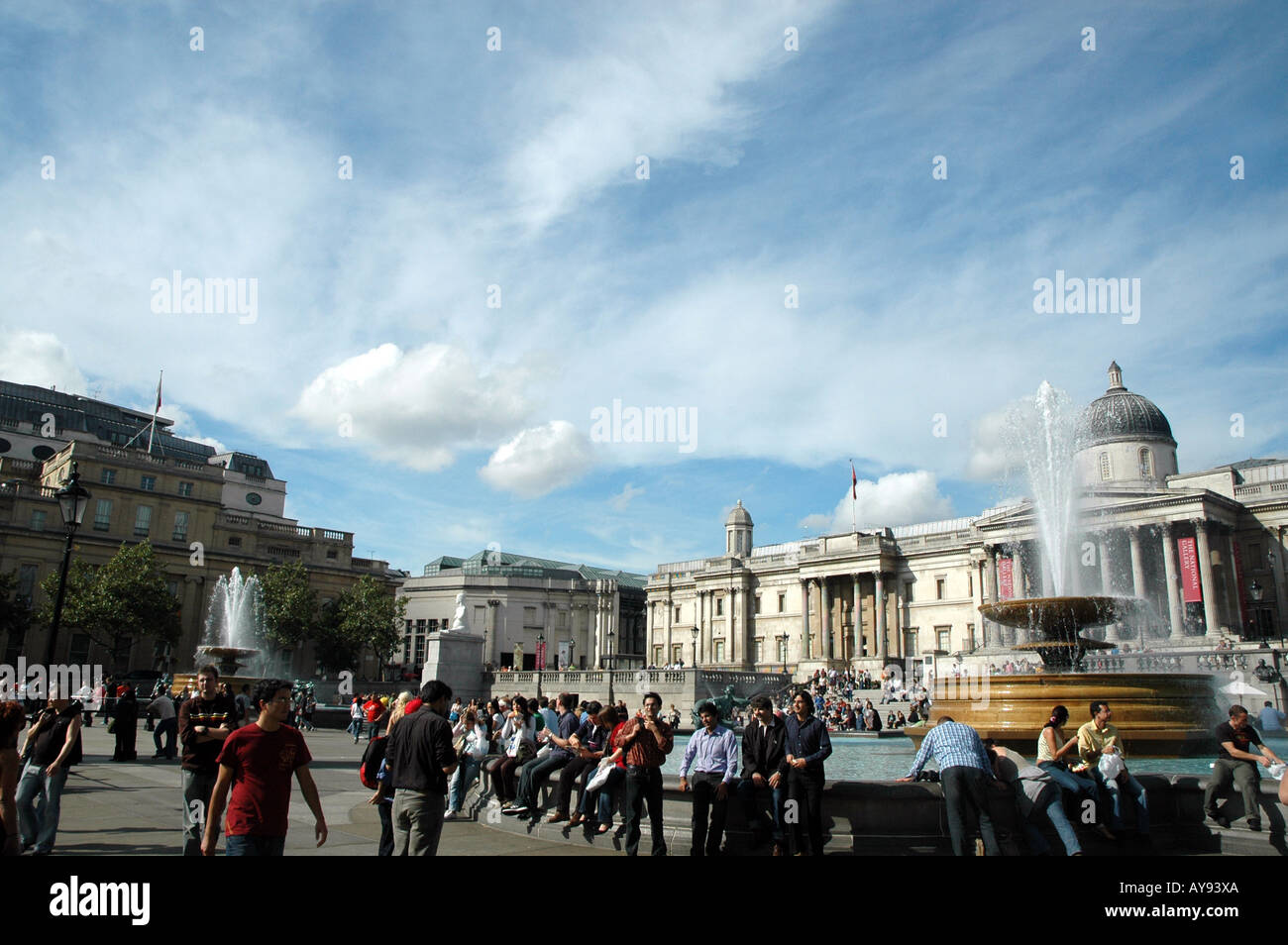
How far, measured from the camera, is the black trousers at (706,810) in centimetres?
867

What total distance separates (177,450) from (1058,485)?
6867 cm

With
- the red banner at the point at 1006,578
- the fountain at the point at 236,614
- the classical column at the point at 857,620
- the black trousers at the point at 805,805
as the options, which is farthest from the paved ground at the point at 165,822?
the classical column at the point at 857,620

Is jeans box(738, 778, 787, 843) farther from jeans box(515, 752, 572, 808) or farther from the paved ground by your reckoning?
jeans box(515, 752, 572, 808)

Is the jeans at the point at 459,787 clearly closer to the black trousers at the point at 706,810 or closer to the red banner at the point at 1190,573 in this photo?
the black trousers at the point at 706,810

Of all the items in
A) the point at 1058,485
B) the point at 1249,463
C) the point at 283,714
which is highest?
the point at 1249,463

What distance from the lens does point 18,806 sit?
8977mm

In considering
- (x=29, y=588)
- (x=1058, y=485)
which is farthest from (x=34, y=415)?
(x=1058, y=485)

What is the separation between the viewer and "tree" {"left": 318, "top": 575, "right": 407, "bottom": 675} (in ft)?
188

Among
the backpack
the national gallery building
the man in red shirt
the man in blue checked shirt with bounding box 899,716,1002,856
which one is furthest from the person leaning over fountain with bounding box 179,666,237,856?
the national gallery building

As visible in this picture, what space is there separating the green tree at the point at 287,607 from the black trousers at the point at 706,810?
51038 millimetres

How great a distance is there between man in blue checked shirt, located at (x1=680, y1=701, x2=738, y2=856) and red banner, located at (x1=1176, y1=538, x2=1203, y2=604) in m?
56.2
